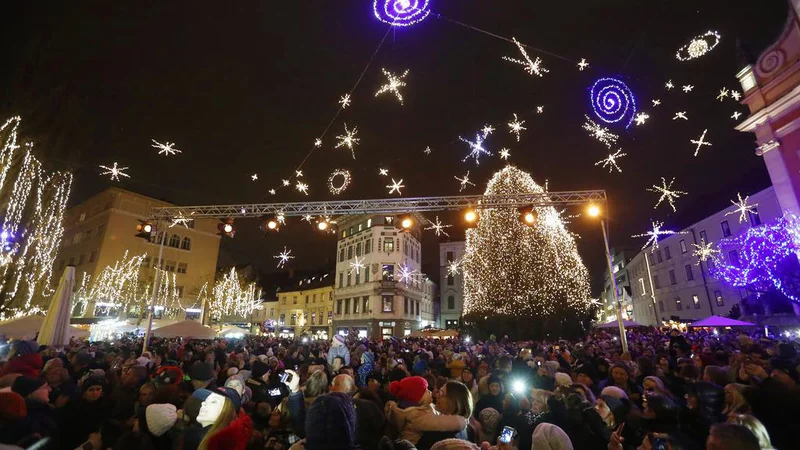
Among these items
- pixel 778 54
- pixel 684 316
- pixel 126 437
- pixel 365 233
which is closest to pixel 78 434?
pixel 126 437

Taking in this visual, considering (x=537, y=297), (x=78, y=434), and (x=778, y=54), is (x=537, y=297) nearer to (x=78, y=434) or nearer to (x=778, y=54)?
(x=778, y=54)

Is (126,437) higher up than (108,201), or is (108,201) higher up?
(108,201)

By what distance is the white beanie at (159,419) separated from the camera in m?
4.14

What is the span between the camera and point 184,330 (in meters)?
16.1

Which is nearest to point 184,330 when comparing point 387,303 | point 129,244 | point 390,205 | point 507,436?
point 390,205

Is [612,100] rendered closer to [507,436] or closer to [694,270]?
[507,436]

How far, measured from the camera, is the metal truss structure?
15.2m

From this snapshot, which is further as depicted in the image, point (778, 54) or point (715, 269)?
point (715, 269)

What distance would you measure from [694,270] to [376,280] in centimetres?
3563

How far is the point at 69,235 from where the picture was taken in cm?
4975

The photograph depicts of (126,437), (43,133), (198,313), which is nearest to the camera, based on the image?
(126,437)

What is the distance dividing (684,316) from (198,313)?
58050 millimetres

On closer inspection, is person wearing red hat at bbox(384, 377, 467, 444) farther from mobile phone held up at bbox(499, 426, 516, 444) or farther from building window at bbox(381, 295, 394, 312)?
building window at bbox(381, 295, 394, 312)

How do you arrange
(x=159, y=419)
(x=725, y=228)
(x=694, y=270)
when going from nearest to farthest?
(x=159, y=419), (x=725, y=228), (x=694, y=270)
